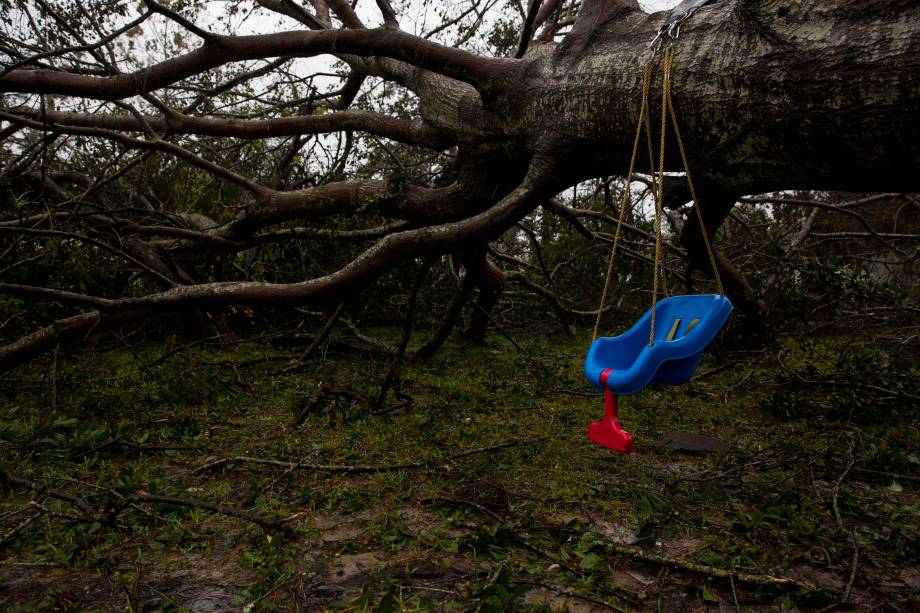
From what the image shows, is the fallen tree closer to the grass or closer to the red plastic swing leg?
the grass

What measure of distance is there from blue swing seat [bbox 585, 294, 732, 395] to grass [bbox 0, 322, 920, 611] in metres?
0.56

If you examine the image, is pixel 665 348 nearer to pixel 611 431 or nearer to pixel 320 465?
pixel 611 431

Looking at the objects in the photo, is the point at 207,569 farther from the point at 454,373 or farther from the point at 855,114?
the point at 454,373

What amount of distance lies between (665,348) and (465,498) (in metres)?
1.05

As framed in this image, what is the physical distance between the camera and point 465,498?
2.91 m

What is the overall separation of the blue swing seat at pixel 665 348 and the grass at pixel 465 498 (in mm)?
560

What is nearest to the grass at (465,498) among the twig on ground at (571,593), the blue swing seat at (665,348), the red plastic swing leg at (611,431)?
the twig on ground at (571,593)

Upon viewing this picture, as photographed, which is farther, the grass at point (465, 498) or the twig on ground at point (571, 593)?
the grass at point (465, 498)

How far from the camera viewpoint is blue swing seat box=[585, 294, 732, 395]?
2.55m

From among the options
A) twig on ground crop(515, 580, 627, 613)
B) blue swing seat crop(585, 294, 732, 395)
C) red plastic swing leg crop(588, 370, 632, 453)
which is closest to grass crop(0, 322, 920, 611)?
twig on ground crop(515, 580, 627, 613)

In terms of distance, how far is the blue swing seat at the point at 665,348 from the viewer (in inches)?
100

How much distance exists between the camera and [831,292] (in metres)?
5.11

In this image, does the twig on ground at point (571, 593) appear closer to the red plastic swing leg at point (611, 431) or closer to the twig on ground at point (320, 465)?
the red plastic swing leg at point (611, 431)

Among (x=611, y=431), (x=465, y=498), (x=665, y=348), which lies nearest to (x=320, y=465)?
(x=465, y=498)
